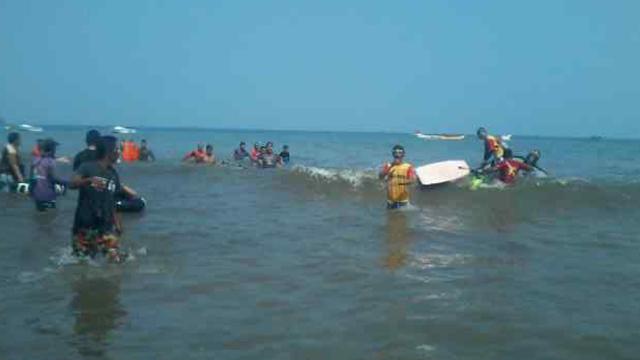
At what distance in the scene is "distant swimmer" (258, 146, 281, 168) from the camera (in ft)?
83.1

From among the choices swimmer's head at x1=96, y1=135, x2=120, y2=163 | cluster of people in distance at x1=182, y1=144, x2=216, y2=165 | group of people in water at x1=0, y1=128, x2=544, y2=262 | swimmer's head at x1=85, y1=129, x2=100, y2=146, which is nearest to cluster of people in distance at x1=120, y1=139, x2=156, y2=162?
cluster of people in distance at x1=182, y1=144, x2=216, y2=165

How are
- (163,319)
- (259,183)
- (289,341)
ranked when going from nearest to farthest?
(289,341) < (163,319) < (259,183)

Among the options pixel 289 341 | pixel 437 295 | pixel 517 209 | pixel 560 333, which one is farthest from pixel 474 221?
pixel 289 341

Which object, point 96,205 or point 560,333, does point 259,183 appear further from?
point 560,333

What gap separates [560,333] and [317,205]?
32.0 feet

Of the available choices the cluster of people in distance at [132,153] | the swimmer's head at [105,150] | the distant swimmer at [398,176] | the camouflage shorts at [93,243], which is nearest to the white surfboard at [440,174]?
the distant swimmer at [398,176]

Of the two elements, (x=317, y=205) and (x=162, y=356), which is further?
(x=317, y=205)

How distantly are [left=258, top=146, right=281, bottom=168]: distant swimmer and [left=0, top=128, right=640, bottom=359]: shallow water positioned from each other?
500 inches

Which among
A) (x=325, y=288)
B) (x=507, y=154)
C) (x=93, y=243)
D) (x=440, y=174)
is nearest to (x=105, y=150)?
(x=93, y=243)

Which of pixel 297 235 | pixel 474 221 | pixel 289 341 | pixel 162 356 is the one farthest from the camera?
pixel 474 221

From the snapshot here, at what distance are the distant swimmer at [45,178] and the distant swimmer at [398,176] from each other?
5872 mm

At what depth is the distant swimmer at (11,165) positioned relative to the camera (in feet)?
44.5

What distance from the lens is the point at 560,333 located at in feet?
16.7

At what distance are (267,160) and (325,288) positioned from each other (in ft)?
63.1
